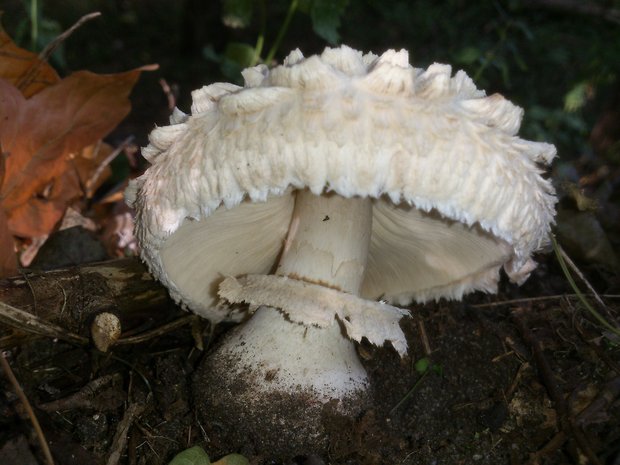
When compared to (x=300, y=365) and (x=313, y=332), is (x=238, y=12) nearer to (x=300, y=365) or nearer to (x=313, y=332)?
(x=313, y=332)

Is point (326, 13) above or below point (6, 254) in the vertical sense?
above

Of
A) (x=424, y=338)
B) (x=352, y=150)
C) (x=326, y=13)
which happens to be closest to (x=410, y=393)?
(x=424, y=338)

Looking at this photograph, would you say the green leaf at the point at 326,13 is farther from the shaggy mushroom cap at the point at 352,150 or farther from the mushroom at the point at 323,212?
the shaggy mushroom cap at the point at 352,150

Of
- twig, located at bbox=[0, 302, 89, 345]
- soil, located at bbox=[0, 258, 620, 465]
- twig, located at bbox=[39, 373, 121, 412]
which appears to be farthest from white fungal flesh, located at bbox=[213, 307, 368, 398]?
twig, located at bbox=[0, 302, 89, 345]

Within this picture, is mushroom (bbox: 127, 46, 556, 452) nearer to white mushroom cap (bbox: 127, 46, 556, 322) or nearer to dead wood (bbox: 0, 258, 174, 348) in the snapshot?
white mushroom cap (bbox: 127, 46, 556, 322)

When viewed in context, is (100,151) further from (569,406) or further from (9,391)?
(569,406)
